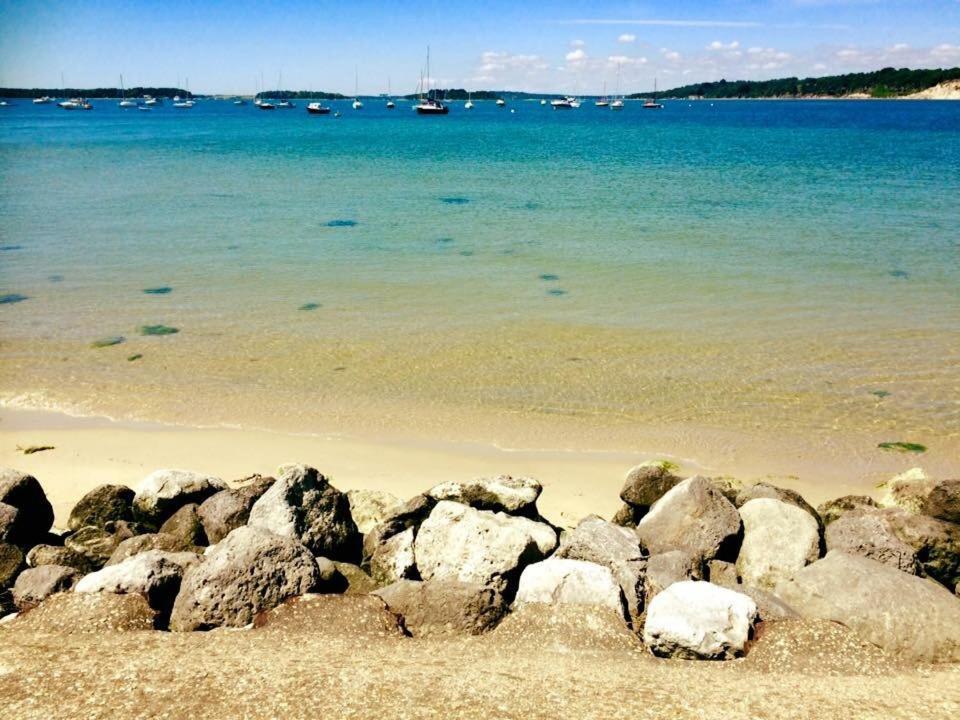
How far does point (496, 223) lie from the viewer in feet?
89.9

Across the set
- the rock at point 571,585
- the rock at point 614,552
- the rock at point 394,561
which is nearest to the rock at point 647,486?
the rock at point 614,552

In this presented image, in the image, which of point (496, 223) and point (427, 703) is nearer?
point (427, 703)

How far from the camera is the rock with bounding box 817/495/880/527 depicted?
7.62 metres

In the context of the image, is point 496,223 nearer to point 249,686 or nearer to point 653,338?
point 653,338

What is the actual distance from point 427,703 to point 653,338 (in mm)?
11639

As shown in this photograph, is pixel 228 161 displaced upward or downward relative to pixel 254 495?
upward

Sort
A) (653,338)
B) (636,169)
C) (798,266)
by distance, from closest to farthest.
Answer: (653,338)
(798,266)
(636,169)

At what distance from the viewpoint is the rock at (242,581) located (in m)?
5.39

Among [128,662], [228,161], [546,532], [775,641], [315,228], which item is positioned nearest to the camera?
[128,662]

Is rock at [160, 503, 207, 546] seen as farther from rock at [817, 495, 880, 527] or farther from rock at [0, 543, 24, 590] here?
rock at [817, 495, 880, 527]

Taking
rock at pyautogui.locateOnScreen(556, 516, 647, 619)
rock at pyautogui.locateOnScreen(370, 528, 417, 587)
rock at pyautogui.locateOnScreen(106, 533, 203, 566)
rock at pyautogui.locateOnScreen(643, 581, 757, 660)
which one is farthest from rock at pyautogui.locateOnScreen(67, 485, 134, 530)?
rock at pyautogui.locateOnScreen(643, 581, 757, 660)

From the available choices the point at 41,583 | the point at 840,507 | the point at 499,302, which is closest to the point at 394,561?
the point at 41,583

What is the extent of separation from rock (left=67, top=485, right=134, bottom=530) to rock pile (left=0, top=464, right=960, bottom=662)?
0.05 ft

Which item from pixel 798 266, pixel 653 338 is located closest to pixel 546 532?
pixel 653 338
